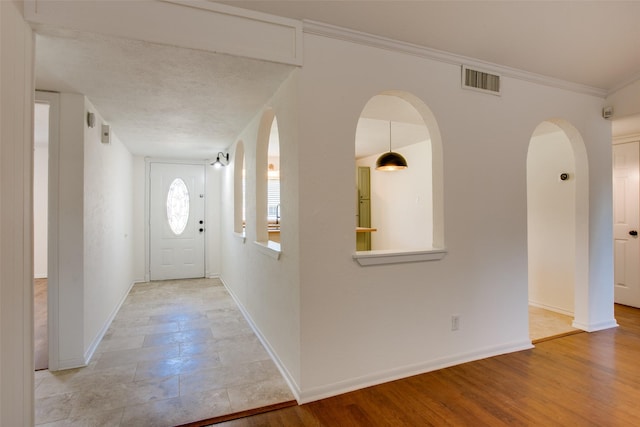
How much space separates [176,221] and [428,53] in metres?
5.25

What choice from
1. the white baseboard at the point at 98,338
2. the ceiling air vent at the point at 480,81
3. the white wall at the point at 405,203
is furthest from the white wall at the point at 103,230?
the white wall at the point at 405,203

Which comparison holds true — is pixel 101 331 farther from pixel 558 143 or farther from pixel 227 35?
pixel 558 143

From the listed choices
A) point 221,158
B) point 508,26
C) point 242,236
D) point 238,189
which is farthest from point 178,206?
point 508,26

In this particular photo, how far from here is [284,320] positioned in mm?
2533

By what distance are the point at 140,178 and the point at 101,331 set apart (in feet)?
11.1

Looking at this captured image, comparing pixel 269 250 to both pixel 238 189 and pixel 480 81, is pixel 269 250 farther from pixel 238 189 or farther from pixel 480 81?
pixel 480 81

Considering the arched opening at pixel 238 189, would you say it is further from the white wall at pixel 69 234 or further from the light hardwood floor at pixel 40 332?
the light hardwood floor at pixel 40 332

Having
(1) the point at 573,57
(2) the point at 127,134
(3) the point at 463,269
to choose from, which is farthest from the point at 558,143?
(2) the point at 127,134

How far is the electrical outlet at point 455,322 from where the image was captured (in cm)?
269

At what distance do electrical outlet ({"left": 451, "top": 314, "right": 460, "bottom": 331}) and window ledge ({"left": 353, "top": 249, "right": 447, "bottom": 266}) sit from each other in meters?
0.51

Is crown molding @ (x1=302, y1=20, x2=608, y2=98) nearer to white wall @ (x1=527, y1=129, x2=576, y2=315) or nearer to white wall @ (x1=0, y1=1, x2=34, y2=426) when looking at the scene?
white wall @ (x1=527, y1=129, x2=576, y2=315)

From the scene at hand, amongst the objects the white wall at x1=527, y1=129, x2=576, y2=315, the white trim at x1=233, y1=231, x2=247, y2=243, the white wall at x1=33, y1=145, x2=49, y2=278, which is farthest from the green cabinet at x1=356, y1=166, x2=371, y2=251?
the white wall at x1=33, y1=145, x2=49, y2=278

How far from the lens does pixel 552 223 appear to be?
13.8ft

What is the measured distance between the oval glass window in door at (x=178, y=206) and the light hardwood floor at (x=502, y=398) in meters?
4.83
